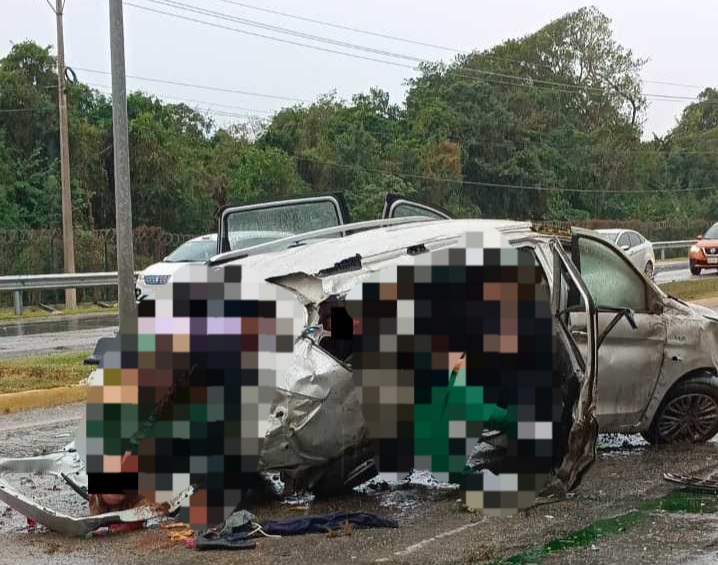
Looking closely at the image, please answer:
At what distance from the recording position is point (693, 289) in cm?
2197

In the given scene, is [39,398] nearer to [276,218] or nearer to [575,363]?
[276,218]

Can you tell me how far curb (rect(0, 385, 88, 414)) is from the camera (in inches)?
385

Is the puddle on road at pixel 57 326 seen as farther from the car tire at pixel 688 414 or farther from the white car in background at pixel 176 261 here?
the car tire at pixel 688 414

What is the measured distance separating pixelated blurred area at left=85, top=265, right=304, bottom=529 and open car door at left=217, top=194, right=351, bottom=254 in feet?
6.81

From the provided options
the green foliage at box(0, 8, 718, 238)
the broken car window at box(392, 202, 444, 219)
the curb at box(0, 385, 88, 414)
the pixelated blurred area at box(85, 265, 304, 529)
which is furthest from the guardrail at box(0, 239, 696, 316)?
the pixelated blurred area at box(85, 265, 304, 529)

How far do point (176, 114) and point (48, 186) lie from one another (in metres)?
15.6

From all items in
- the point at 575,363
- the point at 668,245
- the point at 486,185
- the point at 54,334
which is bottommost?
the point at 54,334

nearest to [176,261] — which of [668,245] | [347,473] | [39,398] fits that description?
[39,398]

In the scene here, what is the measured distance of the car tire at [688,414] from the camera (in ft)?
24.1

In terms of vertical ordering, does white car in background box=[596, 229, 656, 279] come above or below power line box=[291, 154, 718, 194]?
below

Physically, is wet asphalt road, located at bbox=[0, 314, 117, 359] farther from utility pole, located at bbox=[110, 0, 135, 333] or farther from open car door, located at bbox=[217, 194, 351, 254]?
open car door, located at bbox=[217, 194, 351, 254]

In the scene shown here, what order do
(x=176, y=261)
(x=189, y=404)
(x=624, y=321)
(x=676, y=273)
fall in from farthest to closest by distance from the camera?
(x=676, y=273)
(x=176, y=261)
(x=624, y=321)
(x=189, y=404)

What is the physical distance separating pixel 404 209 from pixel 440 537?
3234mm

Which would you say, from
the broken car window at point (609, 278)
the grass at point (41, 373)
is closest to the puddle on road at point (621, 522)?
the broken car window at point (609, 278)
